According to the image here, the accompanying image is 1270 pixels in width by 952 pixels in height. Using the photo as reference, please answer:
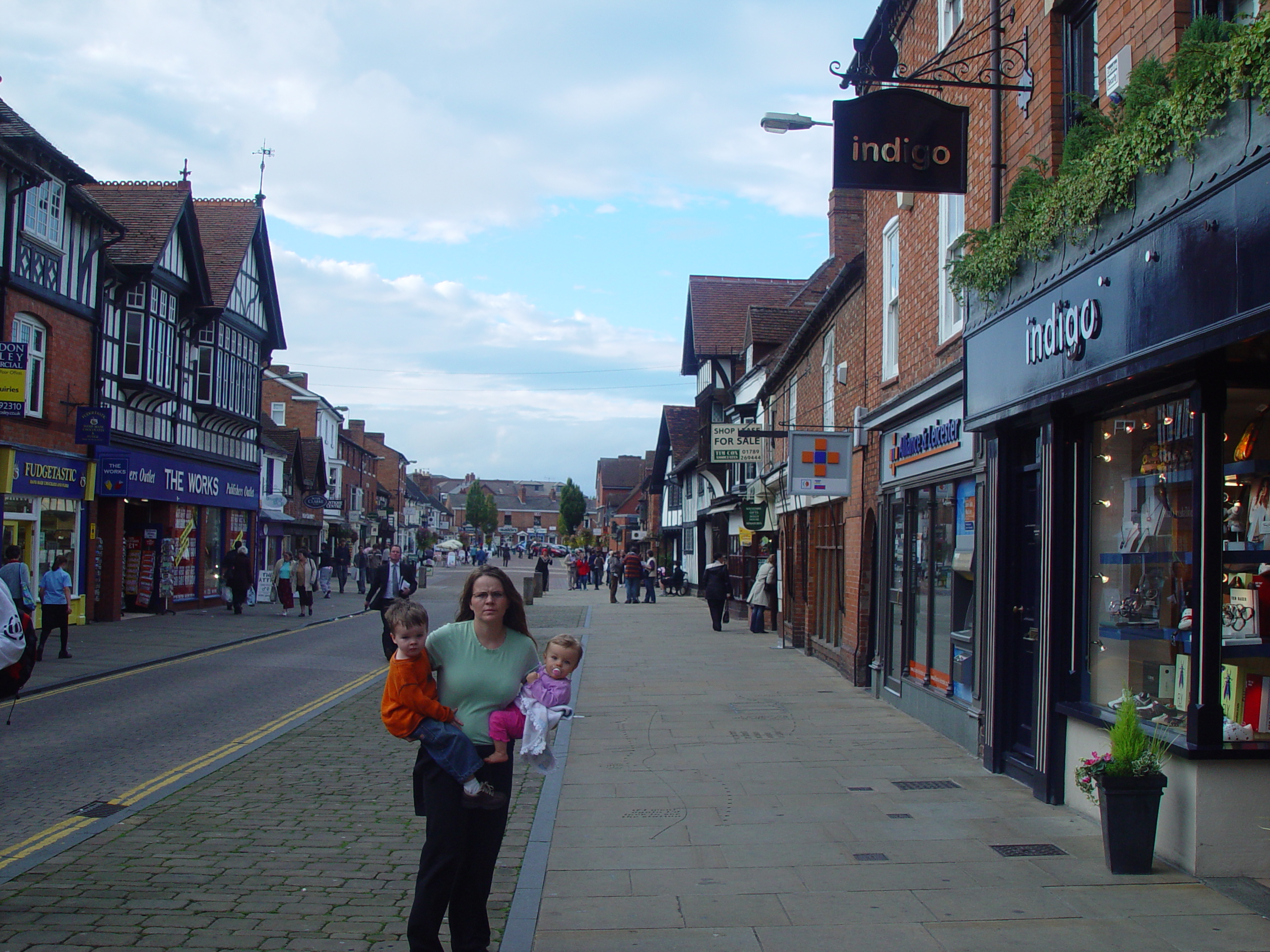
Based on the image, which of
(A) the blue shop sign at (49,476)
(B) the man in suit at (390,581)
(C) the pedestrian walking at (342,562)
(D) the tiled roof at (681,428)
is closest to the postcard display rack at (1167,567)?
(B) the man in suit at (390,581)

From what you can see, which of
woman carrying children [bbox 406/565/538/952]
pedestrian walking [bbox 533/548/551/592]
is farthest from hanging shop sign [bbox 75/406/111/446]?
pedestrian walking [bbox 533/548/551/592]

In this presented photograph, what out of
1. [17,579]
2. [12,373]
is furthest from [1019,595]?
[12,373]

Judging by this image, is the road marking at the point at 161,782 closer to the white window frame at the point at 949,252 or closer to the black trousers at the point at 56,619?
the black trousers at the point at 56,619

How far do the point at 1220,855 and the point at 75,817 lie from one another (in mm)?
6801

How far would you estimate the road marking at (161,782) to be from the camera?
6328 mm

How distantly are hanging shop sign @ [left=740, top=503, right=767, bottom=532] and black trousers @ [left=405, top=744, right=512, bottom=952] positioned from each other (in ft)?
67.6

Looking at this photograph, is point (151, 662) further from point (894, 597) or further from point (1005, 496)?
point (1005, 496)

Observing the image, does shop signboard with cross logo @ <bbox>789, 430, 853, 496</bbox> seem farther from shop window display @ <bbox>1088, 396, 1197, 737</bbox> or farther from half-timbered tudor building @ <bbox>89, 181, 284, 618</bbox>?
half-timbered tudor building @ <bbox>89, 181, 284, 618</bbox>

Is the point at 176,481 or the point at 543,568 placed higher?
the point at 176,481

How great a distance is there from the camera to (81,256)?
2155cm

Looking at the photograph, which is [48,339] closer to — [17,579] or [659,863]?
[17,579]

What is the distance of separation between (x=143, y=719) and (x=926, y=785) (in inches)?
307

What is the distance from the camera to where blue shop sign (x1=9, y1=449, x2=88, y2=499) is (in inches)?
749

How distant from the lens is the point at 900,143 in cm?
888
